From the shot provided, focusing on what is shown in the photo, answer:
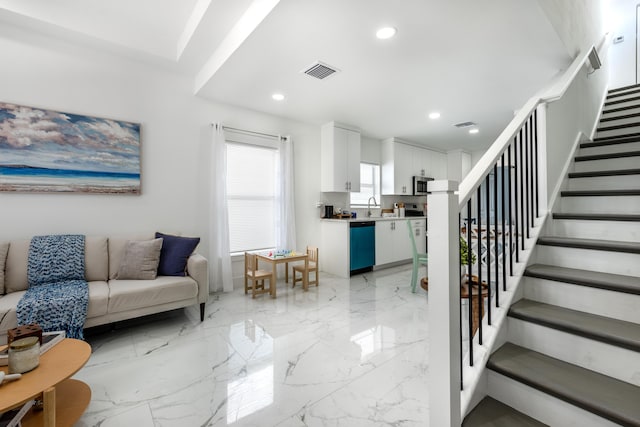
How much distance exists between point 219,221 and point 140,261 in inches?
46.6

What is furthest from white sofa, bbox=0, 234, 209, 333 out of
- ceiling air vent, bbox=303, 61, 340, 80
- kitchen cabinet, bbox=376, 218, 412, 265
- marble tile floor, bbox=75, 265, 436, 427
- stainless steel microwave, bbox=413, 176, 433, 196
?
stainless steel microwave, bbox=413, 176, 433, 196

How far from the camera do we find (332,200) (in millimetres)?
5387

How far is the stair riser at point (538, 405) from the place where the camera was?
1.15m

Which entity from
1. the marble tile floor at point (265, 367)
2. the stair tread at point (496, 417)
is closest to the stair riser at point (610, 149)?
the marble tile floor at point (265, 367)

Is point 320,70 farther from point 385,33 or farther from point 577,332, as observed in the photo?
point 577,332

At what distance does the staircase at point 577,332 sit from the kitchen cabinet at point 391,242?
327 cm

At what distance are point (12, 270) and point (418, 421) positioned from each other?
3.43 m

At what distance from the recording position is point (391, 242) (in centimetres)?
549

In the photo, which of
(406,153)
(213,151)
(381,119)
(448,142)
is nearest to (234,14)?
(213,151)

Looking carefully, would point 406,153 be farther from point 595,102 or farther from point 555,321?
point 555,321

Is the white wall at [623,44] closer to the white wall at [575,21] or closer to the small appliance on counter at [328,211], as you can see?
the white wall at [575,21]

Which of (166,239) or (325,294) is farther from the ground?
(166,239)

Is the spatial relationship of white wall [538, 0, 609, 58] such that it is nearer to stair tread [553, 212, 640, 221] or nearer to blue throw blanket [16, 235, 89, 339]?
stair tread [553, 212, 640, 221]

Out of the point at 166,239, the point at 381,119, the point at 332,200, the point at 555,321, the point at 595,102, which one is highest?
the point at 381,119
